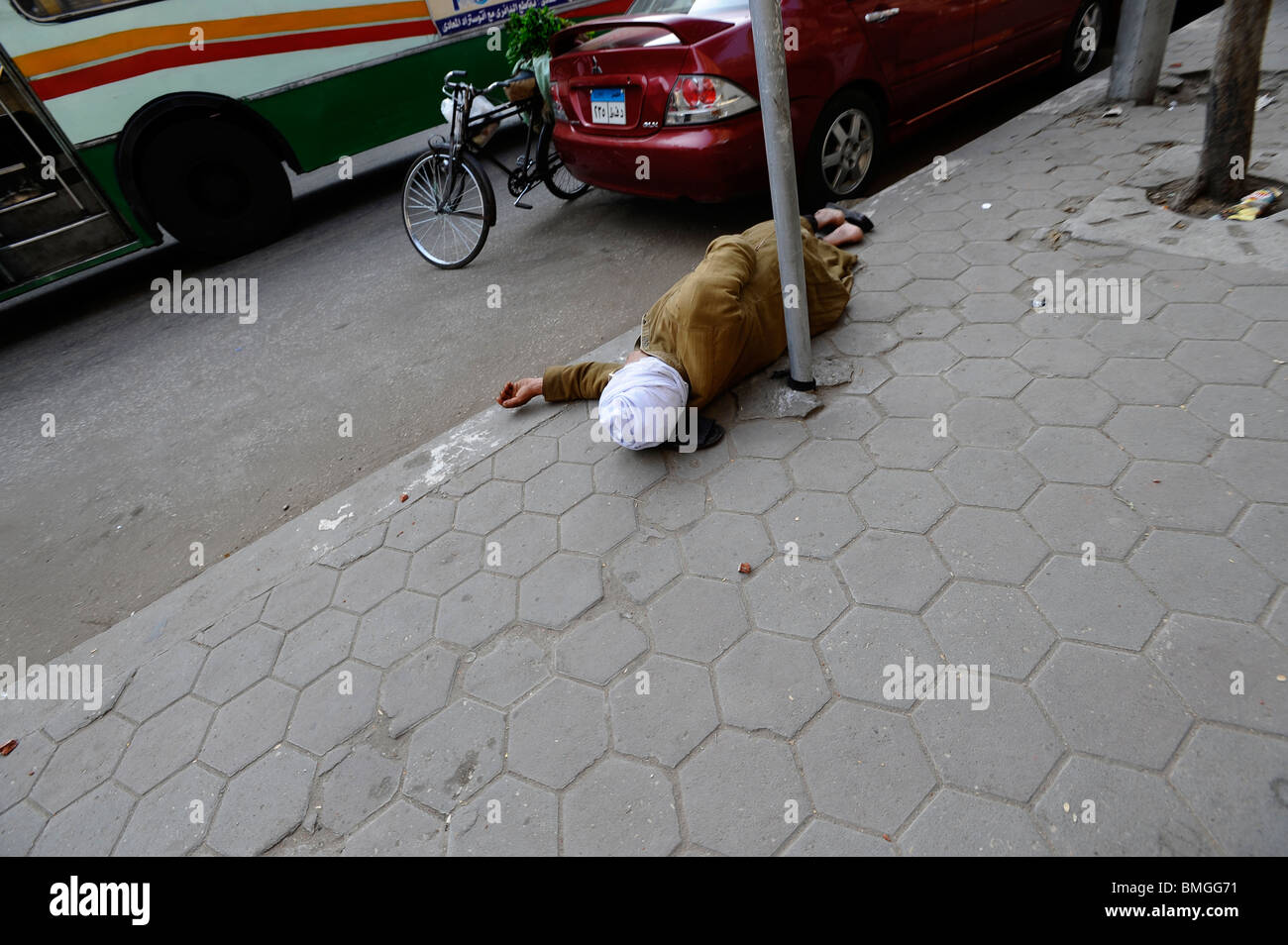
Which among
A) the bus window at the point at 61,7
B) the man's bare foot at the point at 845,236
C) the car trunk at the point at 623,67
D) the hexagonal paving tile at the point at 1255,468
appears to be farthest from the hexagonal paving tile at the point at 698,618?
the bus window at the point at 61,7

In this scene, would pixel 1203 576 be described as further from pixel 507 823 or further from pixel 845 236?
pixel 845 236

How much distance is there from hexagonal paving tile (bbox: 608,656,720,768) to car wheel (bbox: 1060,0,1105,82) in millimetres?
6138

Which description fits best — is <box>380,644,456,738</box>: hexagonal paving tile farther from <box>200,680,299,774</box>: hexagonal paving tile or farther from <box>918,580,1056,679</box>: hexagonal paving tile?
<box>918,580,1056,679</box>: hexagonal paving tile

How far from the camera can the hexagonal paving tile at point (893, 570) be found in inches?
82.9

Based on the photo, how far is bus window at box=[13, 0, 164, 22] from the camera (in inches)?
190

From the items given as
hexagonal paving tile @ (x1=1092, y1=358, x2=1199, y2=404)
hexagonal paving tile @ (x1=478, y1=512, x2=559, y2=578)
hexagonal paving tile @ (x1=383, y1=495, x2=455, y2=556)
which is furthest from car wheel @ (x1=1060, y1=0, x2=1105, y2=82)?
hexagonal paving tile @ (x1=383, y1=495, x2=455, y2=556)

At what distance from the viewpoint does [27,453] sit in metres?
4.18

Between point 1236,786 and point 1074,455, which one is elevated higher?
point 1074,455

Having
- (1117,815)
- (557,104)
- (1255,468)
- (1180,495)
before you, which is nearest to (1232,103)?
(1255,468)

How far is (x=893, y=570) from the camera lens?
2.19 m

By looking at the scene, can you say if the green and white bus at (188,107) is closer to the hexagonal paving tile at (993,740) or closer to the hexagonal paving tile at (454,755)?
the hexagonal paving tile at (454,755)

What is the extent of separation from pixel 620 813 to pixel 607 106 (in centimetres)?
398

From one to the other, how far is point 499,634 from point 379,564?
689mm
